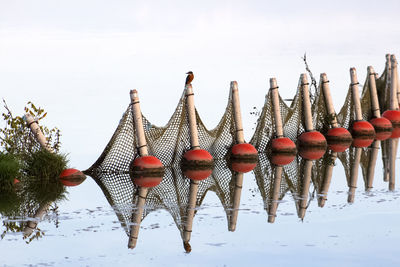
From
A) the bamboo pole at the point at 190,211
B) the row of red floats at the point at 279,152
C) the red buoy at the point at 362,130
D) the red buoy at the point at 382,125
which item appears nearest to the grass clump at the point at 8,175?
the row of red floats at the point at 279,152

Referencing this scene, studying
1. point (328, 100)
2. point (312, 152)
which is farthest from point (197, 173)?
point (328, 100)

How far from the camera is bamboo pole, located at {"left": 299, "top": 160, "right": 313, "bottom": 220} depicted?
10953 millimetres

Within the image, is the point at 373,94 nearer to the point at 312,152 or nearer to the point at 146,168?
the point at 312,152

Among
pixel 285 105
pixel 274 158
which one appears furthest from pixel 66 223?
pixel 285 105

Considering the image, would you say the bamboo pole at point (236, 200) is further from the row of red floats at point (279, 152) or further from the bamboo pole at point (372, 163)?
the bamboo pole at point (372, 163)

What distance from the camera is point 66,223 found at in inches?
398

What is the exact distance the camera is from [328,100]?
1966 centimetres

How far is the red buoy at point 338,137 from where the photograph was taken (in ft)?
63.4

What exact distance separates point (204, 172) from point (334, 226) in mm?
5203

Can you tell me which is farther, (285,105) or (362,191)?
(285,105)

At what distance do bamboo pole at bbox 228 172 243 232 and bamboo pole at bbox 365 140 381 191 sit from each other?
203 cm

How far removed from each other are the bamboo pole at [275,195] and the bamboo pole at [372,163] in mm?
1432

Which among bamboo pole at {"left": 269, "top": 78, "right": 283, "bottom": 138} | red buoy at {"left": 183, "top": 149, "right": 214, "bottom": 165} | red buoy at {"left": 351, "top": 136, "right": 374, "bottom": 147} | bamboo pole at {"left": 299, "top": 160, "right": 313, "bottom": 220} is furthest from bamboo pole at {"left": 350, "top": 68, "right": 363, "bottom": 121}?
red buoy at {"left": 183, "top": 149, "right": 214, "bottom": 165}

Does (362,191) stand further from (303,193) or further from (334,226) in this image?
(334,226)
